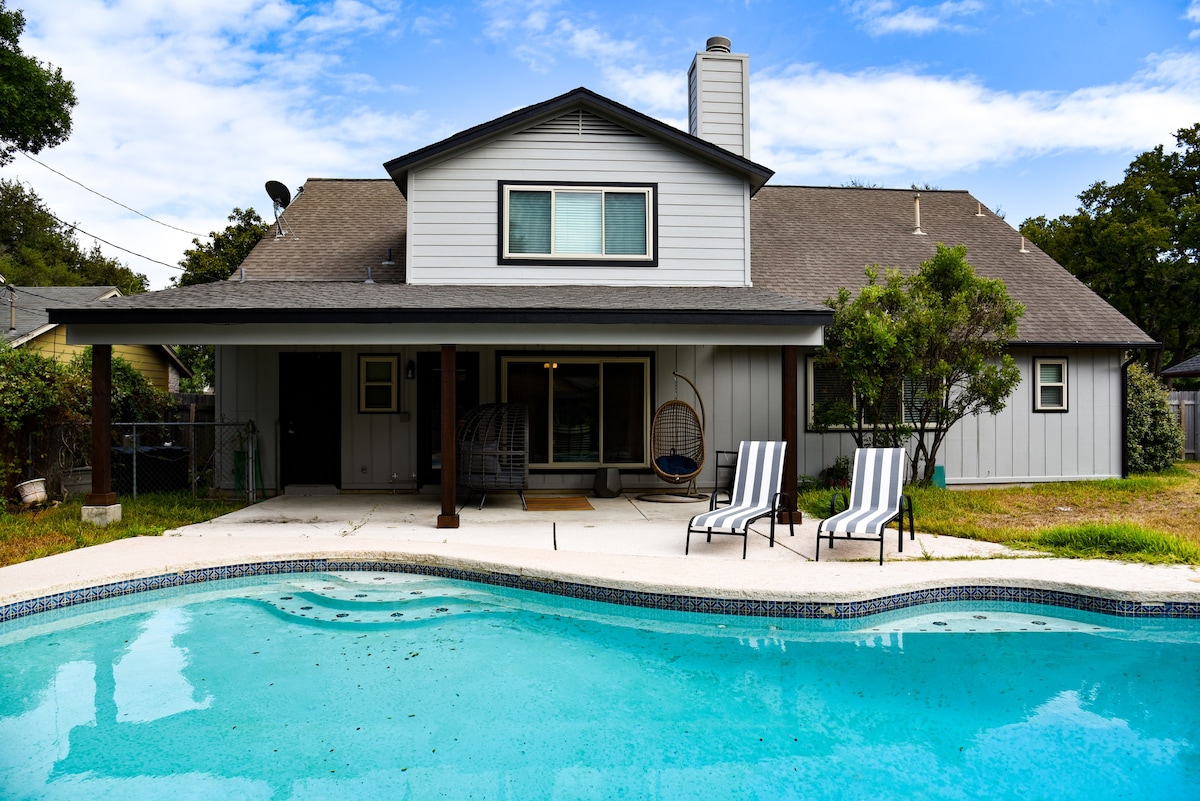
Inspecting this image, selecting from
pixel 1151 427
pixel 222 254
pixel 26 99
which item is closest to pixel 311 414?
pixel 222 254

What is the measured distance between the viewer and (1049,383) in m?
11.8

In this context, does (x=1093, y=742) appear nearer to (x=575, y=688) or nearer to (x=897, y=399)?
(x=575, y=688)

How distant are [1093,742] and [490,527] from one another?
5673 millimetres

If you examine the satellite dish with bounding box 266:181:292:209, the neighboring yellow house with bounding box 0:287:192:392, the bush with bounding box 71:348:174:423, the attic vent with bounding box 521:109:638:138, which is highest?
Answer: the attic vent with bounding box 521:109:638:138

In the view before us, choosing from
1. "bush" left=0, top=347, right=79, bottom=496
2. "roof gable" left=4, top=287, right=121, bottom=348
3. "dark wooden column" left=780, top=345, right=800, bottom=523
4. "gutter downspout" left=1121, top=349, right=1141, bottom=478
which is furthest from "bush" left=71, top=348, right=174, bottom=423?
"gutter downspout" left=1121, top=349, right=1141, bottom=478

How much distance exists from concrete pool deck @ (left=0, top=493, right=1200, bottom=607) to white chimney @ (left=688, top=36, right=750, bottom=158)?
6.21m

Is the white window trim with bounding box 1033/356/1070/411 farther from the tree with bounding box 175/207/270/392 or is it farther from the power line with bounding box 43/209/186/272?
the power line with bounding box 43/209/186/272

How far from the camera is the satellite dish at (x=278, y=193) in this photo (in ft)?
40.1

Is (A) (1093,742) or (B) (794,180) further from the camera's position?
(B) (794,180)

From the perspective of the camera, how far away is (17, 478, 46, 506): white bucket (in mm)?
8922

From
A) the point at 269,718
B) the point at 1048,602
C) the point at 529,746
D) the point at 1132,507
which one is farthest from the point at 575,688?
the point at 1132,507

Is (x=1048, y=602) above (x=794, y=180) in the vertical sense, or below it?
below

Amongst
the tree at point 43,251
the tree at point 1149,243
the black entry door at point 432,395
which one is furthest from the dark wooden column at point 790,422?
the tree at point 43,251

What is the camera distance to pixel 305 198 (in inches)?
542
